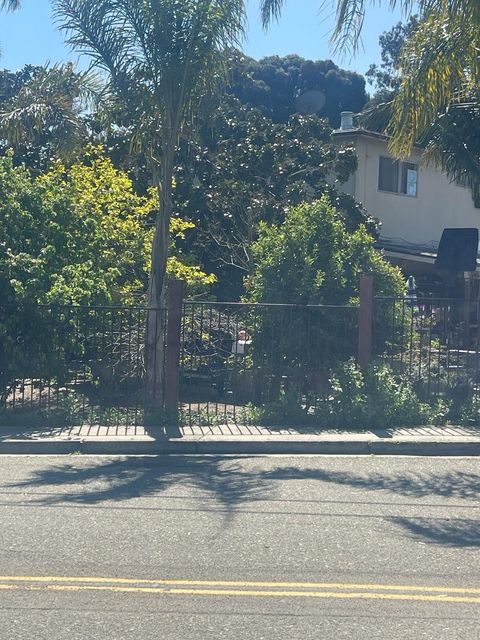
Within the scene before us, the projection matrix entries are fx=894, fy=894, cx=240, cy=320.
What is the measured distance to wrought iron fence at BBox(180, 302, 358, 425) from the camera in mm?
13500

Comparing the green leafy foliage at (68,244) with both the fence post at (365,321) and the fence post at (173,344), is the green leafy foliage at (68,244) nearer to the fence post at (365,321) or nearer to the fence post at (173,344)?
the fence post at (173,344)

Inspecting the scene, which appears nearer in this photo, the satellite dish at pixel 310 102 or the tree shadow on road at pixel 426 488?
the tree shadow on road at pixel 426 488

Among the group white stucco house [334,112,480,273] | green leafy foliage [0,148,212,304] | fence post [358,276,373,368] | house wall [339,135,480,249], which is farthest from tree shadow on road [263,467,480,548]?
house wall [339,135,480,249]

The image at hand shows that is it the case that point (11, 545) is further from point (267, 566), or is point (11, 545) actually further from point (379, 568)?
point (379, 568)

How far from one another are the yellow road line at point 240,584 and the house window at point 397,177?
76.4 ft

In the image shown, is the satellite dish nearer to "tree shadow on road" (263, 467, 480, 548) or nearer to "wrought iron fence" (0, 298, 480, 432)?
"wrought iron fence" (0, 298, 480, 432)

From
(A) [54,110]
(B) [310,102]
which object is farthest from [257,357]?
(B) [310,102]

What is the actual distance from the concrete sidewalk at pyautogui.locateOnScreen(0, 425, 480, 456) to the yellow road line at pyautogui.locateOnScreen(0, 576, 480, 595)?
5.60m

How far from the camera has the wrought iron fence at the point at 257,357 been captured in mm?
13500

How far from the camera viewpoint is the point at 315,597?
18.4 ft

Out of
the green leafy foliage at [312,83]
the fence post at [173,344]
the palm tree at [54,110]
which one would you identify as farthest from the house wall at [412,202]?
the green leafy foliage at [312,83]

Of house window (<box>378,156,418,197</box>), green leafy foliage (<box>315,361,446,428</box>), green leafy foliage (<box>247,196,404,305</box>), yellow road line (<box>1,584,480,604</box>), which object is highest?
house window (<box>378,156,418,197</box>)

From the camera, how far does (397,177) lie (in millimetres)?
28734

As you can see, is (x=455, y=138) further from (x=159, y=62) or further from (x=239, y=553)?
(x=239, y=553)
